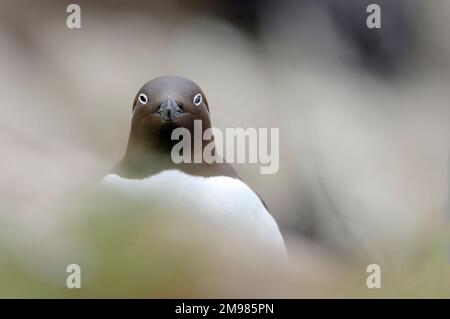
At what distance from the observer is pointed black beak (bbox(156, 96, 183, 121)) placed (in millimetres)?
2422

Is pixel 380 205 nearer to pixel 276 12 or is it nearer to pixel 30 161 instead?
pixel 276 12

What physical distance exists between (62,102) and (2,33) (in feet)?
1.43

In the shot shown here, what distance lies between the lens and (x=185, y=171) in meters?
2.60

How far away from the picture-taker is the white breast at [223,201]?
7.84 feet

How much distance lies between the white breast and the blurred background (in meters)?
0.12

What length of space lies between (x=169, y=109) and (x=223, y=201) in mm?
341

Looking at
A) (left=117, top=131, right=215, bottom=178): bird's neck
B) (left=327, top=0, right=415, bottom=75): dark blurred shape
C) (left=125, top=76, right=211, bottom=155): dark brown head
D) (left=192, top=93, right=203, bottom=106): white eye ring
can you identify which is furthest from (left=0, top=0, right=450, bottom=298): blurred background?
(left=192, top=93, right=203, bottom=106): white eye ring

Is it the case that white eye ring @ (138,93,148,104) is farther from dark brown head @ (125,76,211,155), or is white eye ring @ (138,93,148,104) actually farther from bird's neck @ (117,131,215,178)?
bird's neck @ (117,131,215,178)

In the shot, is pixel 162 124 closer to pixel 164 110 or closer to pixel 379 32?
pixel 164 110

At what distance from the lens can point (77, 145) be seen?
9.44 ft

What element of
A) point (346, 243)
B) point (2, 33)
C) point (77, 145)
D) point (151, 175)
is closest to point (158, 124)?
point (151, 175)

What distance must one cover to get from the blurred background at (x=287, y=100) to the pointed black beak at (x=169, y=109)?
0.98 ft

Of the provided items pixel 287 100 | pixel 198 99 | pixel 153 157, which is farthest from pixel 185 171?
pixel 287 100

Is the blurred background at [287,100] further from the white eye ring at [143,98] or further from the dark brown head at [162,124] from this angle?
the white eye ring at [143,98]
